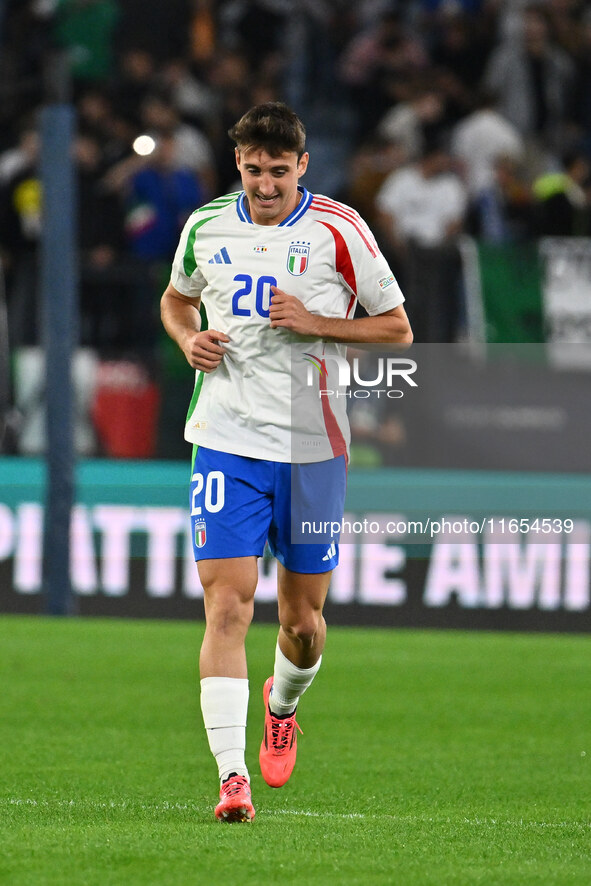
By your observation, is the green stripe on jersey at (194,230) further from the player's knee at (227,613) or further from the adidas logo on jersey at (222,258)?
the player's knee at (227,613)

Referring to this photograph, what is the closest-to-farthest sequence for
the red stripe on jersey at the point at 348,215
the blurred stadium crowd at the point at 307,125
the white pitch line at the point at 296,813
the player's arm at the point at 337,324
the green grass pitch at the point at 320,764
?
the green grass pitch at the point at 320,764 → the white pitch line at the point at 296,813 → the player's arm at the point at 337,324 → the red stripe on jersey at the point at 348,215 → the blurred stadium crowd at the point at 307,125

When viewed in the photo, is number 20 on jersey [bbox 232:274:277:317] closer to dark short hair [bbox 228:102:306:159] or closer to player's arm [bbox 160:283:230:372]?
player's arm [bbox 160:283:230:372]

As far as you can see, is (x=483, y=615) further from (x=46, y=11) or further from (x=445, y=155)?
A: (x=46, y=11)

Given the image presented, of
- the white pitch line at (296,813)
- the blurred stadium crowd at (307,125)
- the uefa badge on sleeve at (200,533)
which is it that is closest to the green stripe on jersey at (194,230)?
the uefa badge on sleeve at (200,533)

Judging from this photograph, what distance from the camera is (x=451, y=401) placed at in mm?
11766

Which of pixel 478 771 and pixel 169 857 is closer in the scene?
pixel 169 857

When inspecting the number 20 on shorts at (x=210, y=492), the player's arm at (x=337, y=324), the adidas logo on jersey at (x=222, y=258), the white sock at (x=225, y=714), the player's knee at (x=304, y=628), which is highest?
the adidas logo on jersey at (x=222, y=258)

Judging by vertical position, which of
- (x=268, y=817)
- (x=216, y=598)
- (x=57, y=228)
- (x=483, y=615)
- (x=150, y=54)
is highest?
(x=150, y=54)

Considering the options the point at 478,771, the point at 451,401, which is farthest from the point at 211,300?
the point at 451,401

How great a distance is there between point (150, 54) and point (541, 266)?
6.59 metres

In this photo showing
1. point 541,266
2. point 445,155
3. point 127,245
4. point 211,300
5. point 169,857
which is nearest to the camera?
point 169,857

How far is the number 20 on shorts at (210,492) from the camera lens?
5664 mm

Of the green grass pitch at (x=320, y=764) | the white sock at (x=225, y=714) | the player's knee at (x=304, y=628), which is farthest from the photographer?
the player's knee at (x=304, y=628)

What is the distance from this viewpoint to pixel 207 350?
5699 mm
